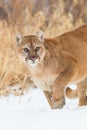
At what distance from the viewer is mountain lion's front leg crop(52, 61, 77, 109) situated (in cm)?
566

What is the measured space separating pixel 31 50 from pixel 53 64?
0.90ft

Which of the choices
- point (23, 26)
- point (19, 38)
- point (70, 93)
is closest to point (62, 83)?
point (19, 38)

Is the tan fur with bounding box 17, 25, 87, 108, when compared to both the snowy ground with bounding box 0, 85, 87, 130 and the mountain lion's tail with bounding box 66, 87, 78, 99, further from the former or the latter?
the snowy ground with bounding box 0, 85, 87, 130

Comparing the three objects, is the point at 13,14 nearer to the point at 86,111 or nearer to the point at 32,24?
the point at 32,24

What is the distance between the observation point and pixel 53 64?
5844 mm

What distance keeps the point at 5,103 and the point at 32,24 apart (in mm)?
2470

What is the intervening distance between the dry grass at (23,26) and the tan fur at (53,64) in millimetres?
1646

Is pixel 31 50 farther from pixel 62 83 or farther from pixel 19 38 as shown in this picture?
pixel 62 83

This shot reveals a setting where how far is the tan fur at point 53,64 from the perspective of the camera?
18.7 ft

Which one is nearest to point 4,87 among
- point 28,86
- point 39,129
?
point 28,86

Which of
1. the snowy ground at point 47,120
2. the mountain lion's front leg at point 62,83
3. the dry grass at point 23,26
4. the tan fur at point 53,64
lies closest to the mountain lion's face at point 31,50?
the tan fur at point 53,64

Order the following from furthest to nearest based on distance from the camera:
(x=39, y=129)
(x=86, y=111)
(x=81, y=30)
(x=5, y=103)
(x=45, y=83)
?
(x=5, y=103) → (x=81, y=30) → (x=45, y=83) → (x=86, y=111) → (x=39, y=129)

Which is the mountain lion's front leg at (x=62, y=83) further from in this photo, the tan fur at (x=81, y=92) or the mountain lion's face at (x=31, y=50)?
the tan fur at (x=81, y=92)

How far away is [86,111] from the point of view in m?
4.57
